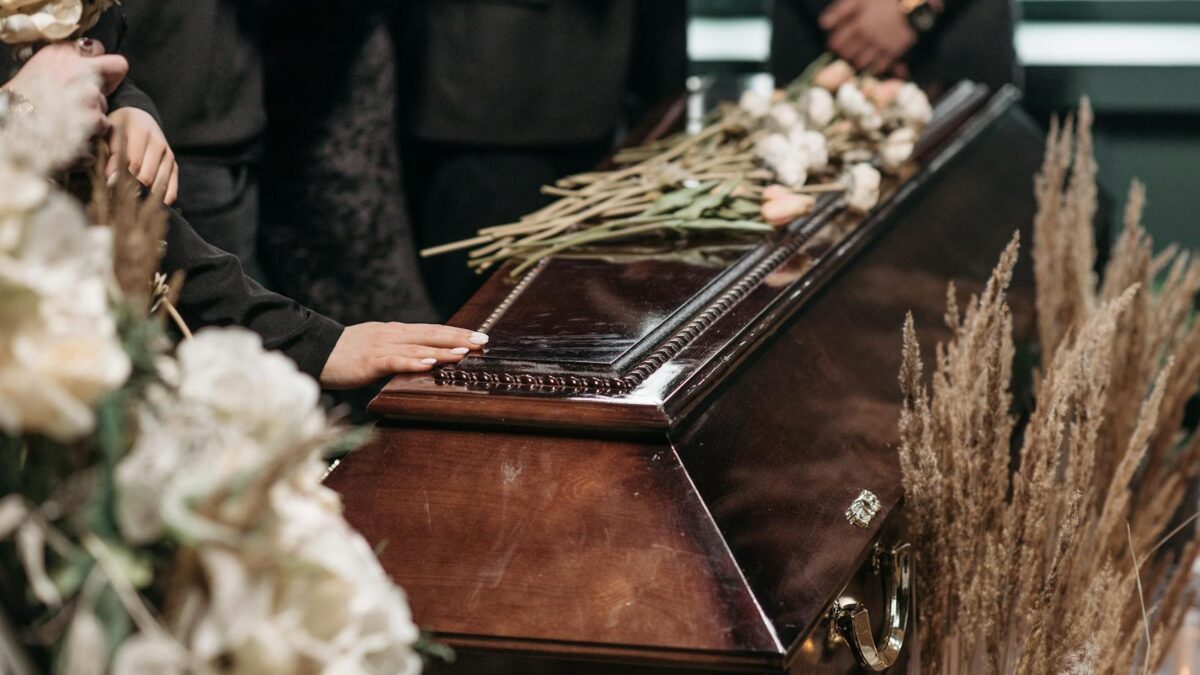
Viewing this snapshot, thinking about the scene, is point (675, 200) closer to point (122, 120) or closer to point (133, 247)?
point (122, 120)

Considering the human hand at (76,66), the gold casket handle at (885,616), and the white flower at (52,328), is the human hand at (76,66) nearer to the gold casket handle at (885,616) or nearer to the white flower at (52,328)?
the white flower at (52,328)

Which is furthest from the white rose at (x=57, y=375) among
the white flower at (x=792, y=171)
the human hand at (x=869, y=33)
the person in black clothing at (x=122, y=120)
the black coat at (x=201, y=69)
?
the human hand at (x=869, y=33)

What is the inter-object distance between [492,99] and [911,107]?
0.77 metres

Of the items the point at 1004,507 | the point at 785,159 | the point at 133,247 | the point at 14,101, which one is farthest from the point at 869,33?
the point at 133,247

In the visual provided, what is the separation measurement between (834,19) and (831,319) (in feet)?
4.48

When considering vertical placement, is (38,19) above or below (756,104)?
above

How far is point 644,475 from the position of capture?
3.94 feet

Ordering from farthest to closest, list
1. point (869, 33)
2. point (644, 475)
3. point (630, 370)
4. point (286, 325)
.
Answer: point (869, 33), point (286, 325), point (630, 370), point (644, 475)

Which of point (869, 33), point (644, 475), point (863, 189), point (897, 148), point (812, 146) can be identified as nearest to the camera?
point (644, 475)

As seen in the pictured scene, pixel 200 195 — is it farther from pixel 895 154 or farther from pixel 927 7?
pixel 927 7

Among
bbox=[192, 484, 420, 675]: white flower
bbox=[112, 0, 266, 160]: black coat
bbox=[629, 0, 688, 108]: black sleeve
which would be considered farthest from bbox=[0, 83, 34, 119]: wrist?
bbox=[629, 0, 688, 108]: black sleeve

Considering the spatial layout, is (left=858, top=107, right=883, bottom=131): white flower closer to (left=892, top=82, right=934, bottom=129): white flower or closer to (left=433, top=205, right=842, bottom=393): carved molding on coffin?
(left=892, top=82, right=934, bottom=129): white flower

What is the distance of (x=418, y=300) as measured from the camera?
2.41 metres

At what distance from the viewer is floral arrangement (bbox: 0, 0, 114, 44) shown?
1.21 meters
